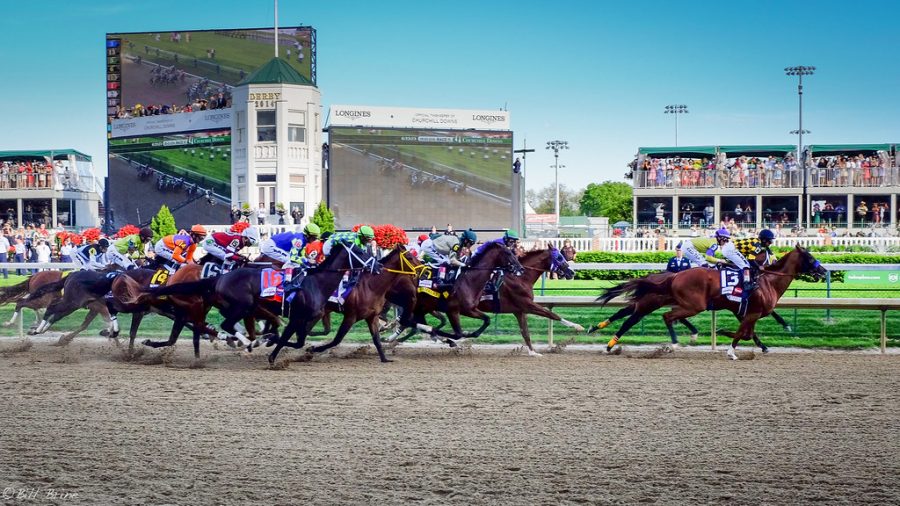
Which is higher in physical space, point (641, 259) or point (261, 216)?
point (261, 216)

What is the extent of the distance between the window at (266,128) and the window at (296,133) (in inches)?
25.9

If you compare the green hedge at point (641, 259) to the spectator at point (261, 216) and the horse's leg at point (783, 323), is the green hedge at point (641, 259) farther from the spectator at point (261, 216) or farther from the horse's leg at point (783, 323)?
the spectator at point (261, 216)

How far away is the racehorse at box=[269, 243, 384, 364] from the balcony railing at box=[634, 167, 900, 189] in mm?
33905

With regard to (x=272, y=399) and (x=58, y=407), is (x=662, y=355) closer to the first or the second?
(x=272, y=399)

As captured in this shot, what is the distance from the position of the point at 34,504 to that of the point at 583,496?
358cm

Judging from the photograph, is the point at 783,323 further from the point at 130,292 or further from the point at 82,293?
the point at 82,293

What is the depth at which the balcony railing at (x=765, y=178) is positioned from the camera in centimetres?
4319

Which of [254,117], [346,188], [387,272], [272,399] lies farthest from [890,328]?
[254,117]

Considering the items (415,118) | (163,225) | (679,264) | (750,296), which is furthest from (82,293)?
(415,118)

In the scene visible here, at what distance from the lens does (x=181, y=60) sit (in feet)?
144

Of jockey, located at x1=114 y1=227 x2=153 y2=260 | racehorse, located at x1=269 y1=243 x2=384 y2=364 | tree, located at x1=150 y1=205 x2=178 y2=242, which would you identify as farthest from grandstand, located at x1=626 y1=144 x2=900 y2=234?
racehorse, located at x1=269 y1=243 x2=384 y2=364

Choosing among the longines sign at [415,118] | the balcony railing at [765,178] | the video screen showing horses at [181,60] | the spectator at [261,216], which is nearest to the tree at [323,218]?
the spectator at [261,216]

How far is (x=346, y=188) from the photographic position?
3741cm

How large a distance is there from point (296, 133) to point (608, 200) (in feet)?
175
